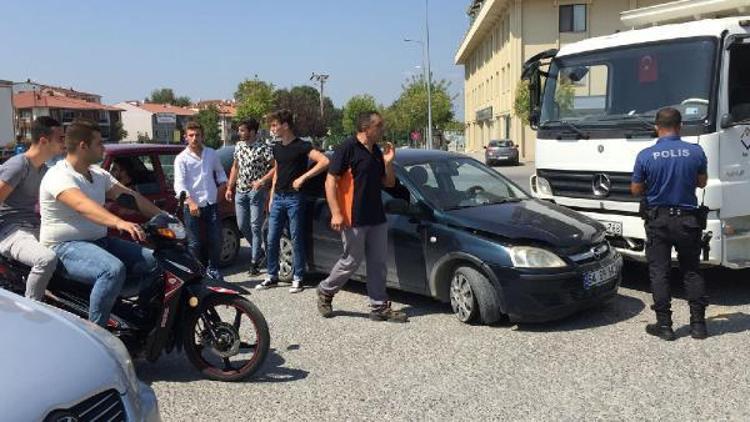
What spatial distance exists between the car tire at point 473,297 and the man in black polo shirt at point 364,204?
19.3 inches

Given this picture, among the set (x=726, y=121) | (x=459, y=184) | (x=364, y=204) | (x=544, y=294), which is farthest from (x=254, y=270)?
(x=726, y=121)

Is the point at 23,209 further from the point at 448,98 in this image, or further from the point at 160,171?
the point at 448,98

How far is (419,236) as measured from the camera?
6148mm

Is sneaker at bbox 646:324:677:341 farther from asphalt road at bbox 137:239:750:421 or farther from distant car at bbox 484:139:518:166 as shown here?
distant car at bbox 484:139:518:166

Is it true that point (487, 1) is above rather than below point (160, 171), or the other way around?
above

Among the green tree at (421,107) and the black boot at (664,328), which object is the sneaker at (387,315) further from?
the green tree at (421,107)

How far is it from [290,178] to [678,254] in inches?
144

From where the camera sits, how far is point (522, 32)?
4188 cm

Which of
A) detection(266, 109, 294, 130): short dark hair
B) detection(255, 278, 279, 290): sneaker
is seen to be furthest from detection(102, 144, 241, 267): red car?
detection(266, 109, 294, 130): short dark hair

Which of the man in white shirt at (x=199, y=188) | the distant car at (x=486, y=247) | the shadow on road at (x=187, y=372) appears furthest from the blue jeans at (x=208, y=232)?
the shadow on road at (x=187, y=372)

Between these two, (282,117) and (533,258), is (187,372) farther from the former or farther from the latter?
(282,117)

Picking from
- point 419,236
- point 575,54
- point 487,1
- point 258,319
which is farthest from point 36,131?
point 487,1

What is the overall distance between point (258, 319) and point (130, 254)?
3.24 ft

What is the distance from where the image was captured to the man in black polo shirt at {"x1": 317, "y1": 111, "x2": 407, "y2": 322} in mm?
5891
